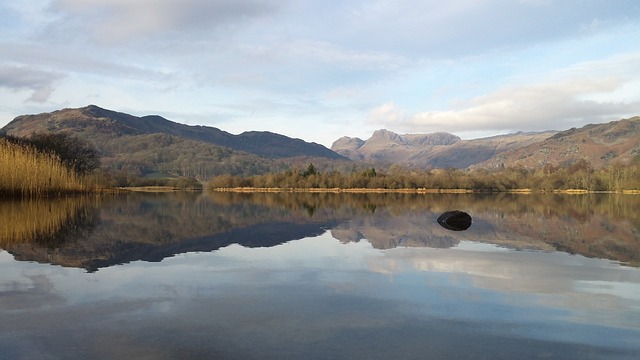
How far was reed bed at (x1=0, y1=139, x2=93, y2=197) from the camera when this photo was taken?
202ft

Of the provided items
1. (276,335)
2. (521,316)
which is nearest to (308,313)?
(276,335)

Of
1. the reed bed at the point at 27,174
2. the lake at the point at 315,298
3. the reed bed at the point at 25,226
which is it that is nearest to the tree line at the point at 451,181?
the reed bed at the point at 27,174

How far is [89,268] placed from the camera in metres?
18.7

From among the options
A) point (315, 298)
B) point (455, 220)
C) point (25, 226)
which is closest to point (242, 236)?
point (25, 226)

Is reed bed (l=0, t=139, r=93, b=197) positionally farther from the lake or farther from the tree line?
the tree line

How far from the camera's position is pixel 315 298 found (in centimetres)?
1419

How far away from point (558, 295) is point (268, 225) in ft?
87.6

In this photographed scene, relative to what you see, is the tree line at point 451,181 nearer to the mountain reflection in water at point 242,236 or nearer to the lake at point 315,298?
the mountain reflection in water at point 242,236

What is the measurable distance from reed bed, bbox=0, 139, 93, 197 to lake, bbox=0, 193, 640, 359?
39537 millimetres

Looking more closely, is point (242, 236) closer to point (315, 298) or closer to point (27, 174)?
point (315, 298)

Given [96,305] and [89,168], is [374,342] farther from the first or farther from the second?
[89,168]

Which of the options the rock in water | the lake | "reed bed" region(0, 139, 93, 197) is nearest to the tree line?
"reed bed" region(0, 139, 93, 197)

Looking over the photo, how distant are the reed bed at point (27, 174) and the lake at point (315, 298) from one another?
130ft

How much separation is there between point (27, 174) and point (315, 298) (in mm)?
65137
